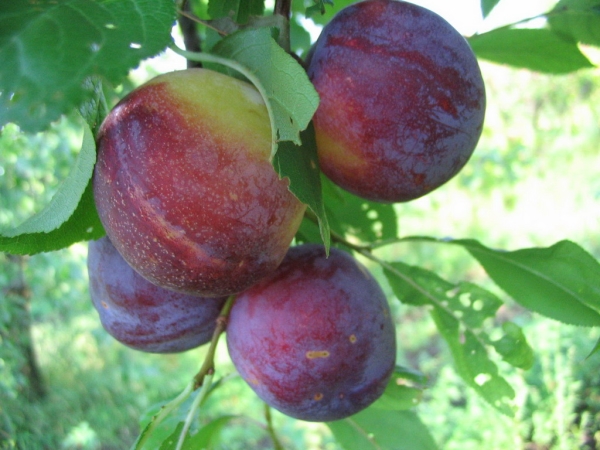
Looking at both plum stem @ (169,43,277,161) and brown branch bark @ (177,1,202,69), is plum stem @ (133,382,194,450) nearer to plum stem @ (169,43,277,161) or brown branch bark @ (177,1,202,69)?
plum stem @ (169,43,277,161)

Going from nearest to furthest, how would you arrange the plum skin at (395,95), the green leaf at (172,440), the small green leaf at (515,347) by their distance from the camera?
the plum skin at (395,95) < the green leaf at (172,440) < the small green leaf at (515,347)

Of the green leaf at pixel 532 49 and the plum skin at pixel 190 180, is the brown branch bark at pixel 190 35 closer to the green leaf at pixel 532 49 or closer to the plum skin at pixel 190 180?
the plum skin at pixel 190 180

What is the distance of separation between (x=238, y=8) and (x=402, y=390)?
825 mm

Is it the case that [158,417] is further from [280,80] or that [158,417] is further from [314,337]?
[280,80]

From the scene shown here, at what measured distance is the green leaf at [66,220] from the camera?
2.09ft

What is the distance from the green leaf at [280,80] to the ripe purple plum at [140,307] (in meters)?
0.42

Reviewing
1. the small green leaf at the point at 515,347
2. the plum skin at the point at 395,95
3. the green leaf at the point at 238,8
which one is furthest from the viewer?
the small green leaf at the point at 515,347

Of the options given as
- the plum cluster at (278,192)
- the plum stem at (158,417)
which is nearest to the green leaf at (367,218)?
the plum cluster at (278,192)

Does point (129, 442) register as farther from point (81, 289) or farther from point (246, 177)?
point (246, 177)

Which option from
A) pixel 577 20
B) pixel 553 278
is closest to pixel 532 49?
pixel 577 20

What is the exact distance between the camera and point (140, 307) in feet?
2.89

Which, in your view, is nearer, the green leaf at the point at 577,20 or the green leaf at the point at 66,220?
the green leaf at the point at 66,220

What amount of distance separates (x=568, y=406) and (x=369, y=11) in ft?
9.25

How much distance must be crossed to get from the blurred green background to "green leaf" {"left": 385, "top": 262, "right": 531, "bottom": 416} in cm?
47
